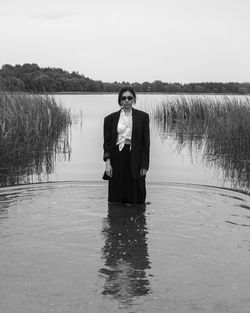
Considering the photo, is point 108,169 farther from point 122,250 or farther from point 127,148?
point 122,250

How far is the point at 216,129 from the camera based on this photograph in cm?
1698

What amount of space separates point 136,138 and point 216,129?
9.78 metres

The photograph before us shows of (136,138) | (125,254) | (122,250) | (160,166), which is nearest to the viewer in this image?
(125,254)

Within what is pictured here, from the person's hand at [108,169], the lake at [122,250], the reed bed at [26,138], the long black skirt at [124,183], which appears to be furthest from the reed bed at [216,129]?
the reed bed at [26,138]

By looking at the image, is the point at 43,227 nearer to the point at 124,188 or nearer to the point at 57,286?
the point at 124,188

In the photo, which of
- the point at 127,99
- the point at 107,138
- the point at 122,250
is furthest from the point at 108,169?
the point at 122,250

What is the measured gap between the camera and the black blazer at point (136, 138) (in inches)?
299

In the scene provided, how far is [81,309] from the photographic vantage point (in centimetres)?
414

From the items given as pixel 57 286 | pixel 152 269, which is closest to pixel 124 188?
pixel 152 269

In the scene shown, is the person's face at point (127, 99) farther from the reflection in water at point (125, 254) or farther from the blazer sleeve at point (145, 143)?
the reflection in water at point (125, 254)

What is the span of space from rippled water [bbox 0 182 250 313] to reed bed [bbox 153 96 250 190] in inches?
146

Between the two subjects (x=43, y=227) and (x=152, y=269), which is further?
(x=43, y=227)

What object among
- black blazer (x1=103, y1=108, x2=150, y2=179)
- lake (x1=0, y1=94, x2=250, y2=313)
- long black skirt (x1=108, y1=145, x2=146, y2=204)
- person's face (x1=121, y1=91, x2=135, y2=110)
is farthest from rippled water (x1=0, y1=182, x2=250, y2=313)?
person's face (x1=121, y1=91, x2=135, y2=110)

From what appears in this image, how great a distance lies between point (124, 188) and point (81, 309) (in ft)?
12.8
